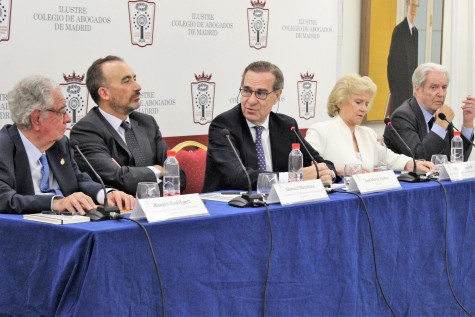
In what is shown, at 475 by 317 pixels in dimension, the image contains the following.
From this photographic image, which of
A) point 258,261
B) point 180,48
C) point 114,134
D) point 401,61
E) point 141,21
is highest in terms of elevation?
point 141,21

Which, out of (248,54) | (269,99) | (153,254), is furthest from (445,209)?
(248,54)

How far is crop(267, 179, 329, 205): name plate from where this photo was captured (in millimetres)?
2859

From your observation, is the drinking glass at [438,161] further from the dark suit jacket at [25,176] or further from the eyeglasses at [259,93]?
the dark suit jacket at [25,176]

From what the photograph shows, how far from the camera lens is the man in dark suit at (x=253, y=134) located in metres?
3.71

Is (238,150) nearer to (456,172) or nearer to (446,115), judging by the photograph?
(456,172)

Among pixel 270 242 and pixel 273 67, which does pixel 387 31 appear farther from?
pixel 270 242

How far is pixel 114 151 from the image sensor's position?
146 inches

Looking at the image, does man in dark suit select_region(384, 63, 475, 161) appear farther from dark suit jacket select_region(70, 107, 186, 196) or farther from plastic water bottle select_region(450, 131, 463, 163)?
dark suit jacket select_region(70, 107, 186, 196)

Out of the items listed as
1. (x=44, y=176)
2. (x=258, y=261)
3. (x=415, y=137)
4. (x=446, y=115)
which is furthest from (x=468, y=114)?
(x=44, y=176)

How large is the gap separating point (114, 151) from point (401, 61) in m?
3.37

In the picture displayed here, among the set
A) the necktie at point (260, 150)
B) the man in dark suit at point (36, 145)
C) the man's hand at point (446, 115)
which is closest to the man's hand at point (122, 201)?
the man in dark suit at point (36, 145)

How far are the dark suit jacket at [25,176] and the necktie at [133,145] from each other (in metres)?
0.52

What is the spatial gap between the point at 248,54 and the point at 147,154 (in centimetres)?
152

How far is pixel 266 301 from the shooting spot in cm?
271
